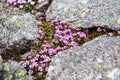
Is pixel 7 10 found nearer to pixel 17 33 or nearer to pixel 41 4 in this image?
pixel 41 4

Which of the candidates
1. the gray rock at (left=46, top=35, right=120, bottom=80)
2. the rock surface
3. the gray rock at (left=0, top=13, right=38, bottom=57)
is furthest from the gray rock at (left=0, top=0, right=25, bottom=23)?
the gray rock at (left=46, top=35, right=120, bottom=80)

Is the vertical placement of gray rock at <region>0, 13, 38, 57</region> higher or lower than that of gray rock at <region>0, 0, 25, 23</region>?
lower

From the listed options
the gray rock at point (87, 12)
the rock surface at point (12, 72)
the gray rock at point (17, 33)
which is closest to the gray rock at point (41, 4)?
the gray rock at point (87, 12)

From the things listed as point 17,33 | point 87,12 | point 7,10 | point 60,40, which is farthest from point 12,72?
point 87,12

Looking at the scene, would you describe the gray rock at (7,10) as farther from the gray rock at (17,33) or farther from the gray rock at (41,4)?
the gray rock at (41,4)

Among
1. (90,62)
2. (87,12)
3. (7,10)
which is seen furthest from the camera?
(7,10)

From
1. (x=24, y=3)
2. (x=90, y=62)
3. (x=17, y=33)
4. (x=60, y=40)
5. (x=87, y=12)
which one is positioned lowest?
(x=60, y=40)

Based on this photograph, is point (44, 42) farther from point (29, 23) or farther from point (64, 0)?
point (64, 0)

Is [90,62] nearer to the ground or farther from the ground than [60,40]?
farther from the ground

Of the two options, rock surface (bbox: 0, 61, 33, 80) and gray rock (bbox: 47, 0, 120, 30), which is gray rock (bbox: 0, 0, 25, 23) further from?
rock surface (bbox: 0, 61, 33, 80)
